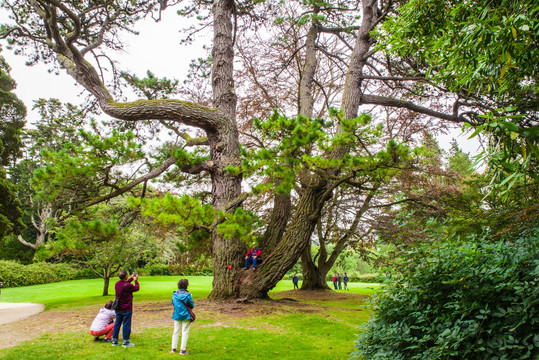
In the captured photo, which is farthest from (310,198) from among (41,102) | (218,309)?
(41,102)

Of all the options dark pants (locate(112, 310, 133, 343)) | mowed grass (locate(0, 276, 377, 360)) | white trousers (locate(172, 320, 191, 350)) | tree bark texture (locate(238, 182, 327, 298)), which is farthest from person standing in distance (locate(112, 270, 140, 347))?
tree bark texture (locate(238, 182, 327, 298))

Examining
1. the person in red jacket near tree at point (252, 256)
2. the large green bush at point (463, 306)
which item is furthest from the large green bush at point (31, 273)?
the large green bush at point (463, 306)

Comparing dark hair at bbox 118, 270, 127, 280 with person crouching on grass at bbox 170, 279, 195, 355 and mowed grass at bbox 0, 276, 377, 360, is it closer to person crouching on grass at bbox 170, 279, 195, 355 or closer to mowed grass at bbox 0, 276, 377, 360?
mowed grass at bbox 0, 276, 377, 360

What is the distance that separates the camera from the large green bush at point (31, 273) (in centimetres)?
1939

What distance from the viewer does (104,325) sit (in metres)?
5.36

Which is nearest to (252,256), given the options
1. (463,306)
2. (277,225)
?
(277,225)

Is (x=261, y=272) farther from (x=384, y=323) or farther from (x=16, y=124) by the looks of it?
(x=16, y=124)

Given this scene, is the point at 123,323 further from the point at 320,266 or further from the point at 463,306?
the point at 320,266

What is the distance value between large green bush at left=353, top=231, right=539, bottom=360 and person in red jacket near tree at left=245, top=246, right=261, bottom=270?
5.64m

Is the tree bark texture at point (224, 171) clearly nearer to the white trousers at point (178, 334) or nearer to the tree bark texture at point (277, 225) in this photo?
the tree bark texture at point (277, 225)

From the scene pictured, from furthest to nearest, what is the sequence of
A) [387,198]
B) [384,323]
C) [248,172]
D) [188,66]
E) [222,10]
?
[387,198] → [188,66] → [222,10] → [248,172] → [384,323]

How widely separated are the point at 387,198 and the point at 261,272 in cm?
761

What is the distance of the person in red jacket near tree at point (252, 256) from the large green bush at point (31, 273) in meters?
17.4

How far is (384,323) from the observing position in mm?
2748
